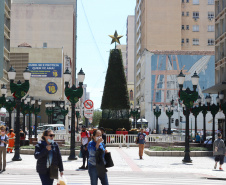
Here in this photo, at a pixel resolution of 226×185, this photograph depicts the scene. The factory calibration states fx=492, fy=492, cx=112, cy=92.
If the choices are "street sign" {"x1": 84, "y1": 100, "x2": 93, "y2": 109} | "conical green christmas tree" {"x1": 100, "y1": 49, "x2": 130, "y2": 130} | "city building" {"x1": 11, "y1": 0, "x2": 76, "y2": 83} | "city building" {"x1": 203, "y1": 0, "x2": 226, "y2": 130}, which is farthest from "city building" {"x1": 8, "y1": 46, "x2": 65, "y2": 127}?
"street sign" {"x1": 84, "y1": 100, "x2": 93, "y2": 109}

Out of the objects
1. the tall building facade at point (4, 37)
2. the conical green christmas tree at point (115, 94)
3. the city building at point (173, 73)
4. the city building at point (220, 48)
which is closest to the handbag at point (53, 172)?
the conical green christmas tree at point (115, 94)

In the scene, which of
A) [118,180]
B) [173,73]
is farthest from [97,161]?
[173,73]

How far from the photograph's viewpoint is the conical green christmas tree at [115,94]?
46.6 metres

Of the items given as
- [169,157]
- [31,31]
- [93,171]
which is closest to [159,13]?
[31,31]

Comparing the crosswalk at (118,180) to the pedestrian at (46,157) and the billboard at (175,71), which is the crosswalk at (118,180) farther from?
the billboard at (175,71)

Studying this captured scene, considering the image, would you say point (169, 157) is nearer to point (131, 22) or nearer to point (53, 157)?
point (53, 157)

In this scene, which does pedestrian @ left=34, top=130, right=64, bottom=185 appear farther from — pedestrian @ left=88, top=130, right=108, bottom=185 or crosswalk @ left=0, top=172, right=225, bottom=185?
crosswalk @ left=0, top=172, right=225, bottom=185

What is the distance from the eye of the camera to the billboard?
281 feet

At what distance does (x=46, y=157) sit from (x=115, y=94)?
3743 centimetres

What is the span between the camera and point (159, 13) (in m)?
95.2

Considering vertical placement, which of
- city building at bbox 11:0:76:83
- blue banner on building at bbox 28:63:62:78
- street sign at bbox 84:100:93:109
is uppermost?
city building at bbox 11:0:76:83

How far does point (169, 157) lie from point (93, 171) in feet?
59.7

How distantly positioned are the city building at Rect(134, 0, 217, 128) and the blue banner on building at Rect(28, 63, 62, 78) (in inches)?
660

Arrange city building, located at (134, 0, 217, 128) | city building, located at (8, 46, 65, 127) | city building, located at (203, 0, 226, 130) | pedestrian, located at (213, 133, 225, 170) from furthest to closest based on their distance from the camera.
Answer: city building, located at (8, 46, 65, 127)
city building, located at (134, 0, 217, 128)
city building, located at (203, 0, 226, 130)
pedestrian, located at (213, 133, 225, 170)
